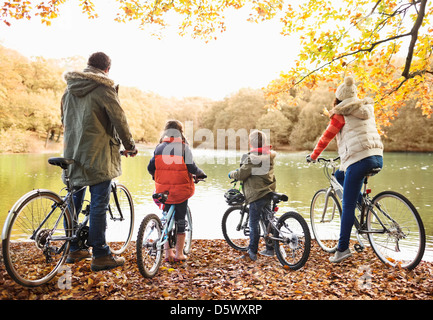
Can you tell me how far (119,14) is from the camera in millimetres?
6977

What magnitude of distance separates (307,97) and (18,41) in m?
37.4

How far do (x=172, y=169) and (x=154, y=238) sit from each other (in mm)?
741

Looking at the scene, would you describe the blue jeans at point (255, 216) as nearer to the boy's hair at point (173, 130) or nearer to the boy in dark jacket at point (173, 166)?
the boy in dark jacket at point (173, 166)

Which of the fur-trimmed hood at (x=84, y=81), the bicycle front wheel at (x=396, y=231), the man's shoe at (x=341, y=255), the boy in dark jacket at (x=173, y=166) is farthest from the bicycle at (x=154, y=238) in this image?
the bicycle front wheel at (x=396, y=231)

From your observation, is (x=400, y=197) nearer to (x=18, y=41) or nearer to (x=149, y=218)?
(x=149, y=218)

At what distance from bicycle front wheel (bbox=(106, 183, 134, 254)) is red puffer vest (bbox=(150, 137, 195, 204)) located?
0.58 metres

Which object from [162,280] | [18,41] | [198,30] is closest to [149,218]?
[162,280]

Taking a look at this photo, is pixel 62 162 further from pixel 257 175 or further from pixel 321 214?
pixel 321 214

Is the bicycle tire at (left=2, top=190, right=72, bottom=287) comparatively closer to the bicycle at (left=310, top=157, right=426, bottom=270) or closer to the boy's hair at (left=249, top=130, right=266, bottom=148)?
the boy's hair at (left=249, top=130, right=266, bottom=148)

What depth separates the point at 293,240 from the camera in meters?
3.38

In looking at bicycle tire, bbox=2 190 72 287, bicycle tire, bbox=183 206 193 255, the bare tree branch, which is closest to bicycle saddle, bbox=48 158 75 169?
bicycle tire, bbox=2 190 72 287

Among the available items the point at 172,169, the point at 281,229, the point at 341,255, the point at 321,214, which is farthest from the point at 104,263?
the point at 321,214

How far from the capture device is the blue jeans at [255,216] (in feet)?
12.2

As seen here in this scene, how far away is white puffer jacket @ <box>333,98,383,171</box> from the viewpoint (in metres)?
3.32
